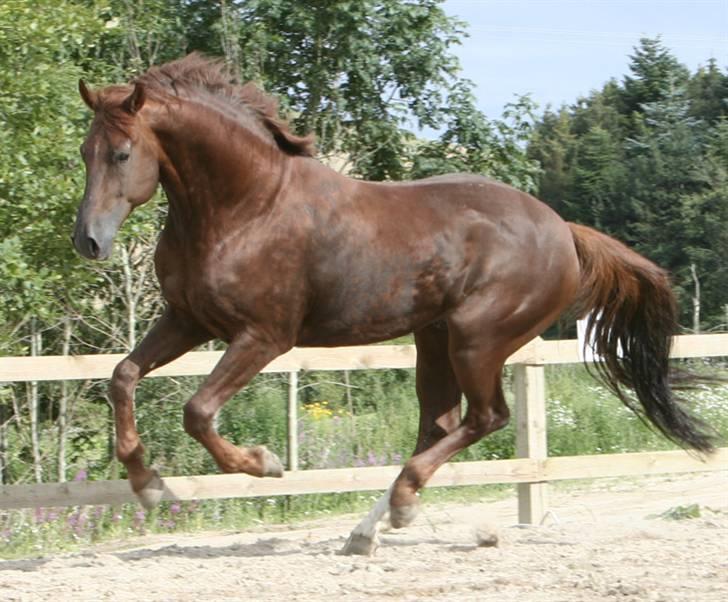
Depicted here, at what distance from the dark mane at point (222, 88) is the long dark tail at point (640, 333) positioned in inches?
69.6

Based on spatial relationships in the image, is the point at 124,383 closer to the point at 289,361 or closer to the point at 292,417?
the point at 289,361

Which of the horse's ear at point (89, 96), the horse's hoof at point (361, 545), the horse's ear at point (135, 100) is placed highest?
the horse's ear at point (89, 96)

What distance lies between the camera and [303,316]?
533 cm

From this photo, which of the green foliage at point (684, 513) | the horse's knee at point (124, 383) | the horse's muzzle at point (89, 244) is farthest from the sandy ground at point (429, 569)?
the horse's muzzle at point (89, 244)

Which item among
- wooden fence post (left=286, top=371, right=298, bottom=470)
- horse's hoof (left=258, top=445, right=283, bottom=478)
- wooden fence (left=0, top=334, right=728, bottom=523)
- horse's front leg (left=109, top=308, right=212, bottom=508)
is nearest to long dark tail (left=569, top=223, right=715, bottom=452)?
wooden fence (left=0, top=334, right=728, bottom=523)

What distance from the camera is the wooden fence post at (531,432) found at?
22.7 ft

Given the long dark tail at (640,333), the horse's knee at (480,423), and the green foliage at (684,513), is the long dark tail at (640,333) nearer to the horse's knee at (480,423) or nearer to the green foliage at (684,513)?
the green foliage at (684,513)

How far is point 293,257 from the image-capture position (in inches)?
205

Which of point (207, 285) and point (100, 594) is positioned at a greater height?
point (207, 285)

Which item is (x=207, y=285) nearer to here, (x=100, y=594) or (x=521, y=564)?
(x=100, y=594)

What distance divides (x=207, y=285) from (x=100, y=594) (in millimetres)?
1343

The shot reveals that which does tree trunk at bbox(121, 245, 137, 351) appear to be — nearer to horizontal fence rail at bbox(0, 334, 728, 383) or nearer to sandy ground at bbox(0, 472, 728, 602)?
horizontal fence rail at bbox(0, 334, 728, 383)

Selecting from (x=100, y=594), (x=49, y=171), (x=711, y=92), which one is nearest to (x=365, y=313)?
(x=100, y=594)

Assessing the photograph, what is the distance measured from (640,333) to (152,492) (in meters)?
2.87
